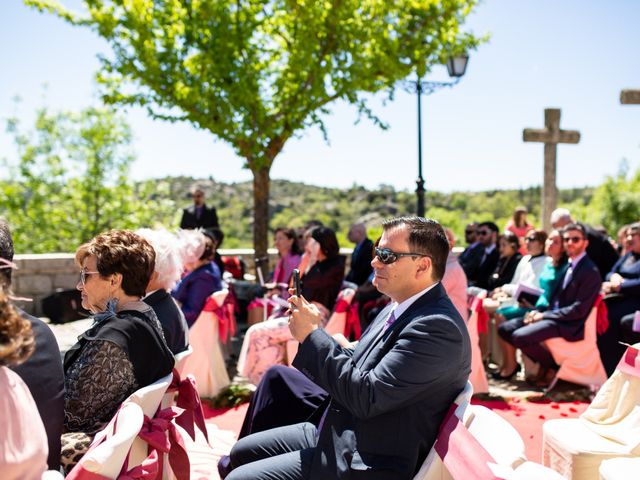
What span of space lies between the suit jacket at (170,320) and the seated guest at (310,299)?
6.53ft

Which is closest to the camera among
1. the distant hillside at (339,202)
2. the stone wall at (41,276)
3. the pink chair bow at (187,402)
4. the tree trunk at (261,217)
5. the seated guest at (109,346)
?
the seated guest at (109,346)

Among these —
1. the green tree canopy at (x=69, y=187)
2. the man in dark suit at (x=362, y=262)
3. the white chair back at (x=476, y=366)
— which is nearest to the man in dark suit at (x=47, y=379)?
the white chair back at (x=476, y=366)

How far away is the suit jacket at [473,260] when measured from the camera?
26.4 ft

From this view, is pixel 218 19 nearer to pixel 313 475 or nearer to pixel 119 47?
pixel 119 47

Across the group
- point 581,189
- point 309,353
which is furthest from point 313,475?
point 581,189

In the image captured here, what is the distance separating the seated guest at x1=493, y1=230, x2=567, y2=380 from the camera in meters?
5.84

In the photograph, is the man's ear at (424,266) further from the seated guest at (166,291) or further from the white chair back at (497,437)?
the seated guest at (166,291)

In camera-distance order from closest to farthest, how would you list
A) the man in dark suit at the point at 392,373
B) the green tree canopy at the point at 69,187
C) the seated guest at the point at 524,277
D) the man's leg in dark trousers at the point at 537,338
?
the man in dark suit at the point at 392,373 < the man's leg in dark trousers at the point at 537,338 < the seated guest at the point at 524,277 < the green tree canopy at the point at 69,187

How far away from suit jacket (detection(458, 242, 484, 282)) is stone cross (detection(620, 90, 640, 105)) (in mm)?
3769

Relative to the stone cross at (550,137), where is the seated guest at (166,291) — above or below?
below

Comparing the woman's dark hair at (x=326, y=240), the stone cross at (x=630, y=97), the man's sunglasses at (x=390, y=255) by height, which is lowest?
the woman's dark hair at (x=326, y=240)

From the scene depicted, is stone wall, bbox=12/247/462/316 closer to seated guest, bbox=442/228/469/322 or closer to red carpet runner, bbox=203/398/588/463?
red carpet runner, bbox=203/398/588/463

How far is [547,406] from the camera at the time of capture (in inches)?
205

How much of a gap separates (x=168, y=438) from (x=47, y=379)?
2.28 feet
